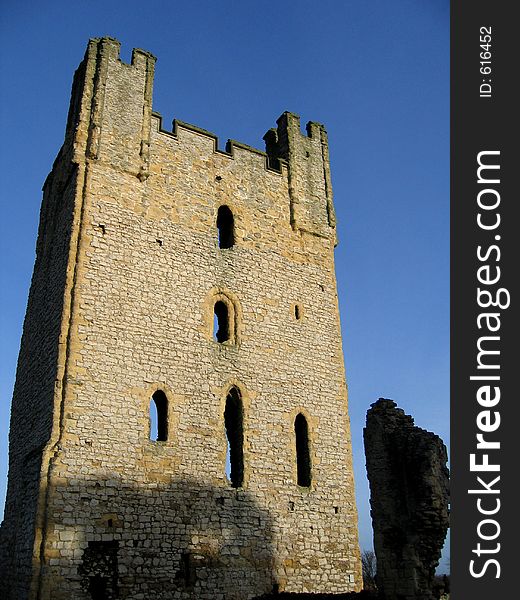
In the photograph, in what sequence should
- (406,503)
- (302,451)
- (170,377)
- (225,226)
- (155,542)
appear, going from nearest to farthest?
(406,503) → (155,542) → (170,377) → (302,451) → (225,226)

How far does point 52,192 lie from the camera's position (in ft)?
52.9

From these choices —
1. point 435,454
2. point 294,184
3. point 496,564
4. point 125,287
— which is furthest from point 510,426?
point 294,184

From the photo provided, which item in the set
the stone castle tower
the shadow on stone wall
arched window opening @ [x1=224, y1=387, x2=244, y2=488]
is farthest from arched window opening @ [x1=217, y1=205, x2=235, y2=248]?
the shadow on stone wall

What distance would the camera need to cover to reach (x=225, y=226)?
627 inches

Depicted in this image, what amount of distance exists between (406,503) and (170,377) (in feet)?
18.2

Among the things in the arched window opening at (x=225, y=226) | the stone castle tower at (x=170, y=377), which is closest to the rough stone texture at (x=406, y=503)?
the stone castle tower at (x=170, y=377)

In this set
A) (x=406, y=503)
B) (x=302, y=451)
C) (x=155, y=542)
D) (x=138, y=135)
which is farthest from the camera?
(x=138, y=135)

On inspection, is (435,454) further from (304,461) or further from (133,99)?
(133,99)

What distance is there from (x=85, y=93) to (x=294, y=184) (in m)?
6.18

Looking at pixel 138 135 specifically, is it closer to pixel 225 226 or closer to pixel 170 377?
pixel 225 226

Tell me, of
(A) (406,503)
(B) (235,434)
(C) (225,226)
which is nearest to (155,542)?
(B) (235,434)

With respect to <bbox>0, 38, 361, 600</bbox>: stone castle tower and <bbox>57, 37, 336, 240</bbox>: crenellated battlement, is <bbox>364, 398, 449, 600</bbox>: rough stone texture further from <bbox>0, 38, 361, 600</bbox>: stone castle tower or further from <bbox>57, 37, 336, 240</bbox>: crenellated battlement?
<bbox>57, 37, 336, 240</bbox>: crenellated battlement

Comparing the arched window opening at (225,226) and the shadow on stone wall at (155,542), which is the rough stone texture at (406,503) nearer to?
the shadow on stone wall at (155,542)

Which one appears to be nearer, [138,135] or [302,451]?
[302,451]
